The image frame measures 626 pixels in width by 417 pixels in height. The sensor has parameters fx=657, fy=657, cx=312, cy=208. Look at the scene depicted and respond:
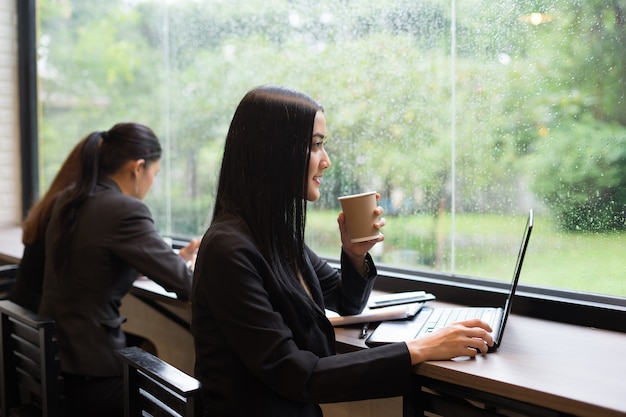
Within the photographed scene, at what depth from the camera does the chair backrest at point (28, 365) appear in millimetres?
1649

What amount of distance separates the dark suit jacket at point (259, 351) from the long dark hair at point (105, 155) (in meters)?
0.88

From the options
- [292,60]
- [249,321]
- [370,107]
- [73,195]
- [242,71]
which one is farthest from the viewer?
[242,71]

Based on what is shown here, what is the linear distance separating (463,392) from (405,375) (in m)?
0.11

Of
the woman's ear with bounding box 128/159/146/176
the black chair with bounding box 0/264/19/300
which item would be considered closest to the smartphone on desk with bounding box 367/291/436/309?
the woman's ear with bounding box 128/159/146/176

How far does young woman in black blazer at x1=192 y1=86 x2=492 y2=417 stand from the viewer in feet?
3.79

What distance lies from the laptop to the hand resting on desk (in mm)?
48

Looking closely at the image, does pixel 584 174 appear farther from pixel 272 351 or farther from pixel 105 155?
pixel 105 155

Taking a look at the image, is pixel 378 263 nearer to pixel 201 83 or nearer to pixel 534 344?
pixel 534 344

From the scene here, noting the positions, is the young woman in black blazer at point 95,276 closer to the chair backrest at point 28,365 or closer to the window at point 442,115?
the chair backrest at point 28,365

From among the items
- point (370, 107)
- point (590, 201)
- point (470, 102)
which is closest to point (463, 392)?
point (590, 201)

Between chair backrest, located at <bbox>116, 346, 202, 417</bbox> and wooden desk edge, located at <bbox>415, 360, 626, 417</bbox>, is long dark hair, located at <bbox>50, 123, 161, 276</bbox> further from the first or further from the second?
wooden desk edge, located at <bbox>415, 360, 626, 417</bbox>

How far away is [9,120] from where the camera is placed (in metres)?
3.92

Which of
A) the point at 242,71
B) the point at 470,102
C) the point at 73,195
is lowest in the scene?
the point at 73,195

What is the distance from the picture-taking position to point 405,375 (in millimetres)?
1183
